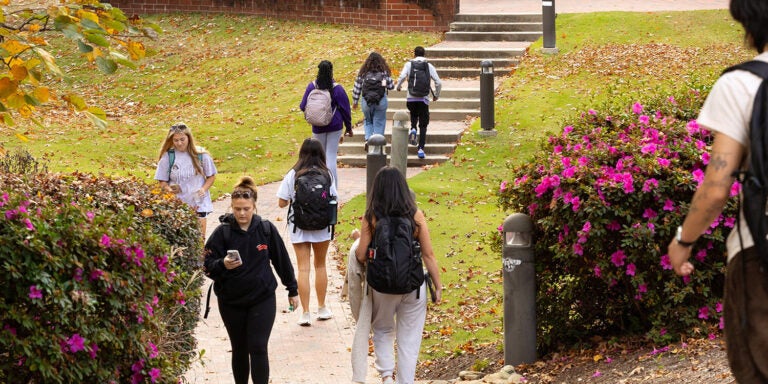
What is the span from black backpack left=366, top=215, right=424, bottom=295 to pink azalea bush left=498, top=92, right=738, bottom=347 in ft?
3.12

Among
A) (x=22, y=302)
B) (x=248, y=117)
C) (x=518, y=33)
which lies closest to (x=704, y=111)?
(x=22, y=302)

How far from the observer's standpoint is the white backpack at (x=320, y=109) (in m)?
15.1

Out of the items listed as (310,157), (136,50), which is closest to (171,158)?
(310,157)

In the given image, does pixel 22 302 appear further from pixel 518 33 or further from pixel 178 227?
pixel 518 33

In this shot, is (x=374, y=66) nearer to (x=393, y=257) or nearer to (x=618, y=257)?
(x=393, y=257)

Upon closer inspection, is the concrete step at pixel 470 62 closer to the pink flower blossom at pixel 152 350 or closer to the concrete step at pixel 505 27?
the concrete step at pixel 505 27

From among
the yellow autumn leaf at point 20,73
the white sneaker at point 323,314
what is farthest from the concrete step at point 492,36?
the yellow autumn leaf at point 20,73

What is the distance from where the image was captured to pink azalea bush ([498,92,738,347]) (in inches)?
284

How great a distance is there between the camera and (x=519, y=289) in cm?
791

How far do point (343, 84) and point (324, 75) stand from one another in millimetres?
7618

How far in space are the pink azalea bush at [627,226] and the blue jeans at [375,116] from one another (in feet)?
32.7

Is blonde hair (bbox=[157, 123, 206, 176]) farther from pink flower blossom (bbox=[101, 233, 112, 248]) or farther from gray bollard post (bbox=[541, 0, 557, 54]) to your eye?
gray bollard post (bbox=[541, 0, 557, 54])

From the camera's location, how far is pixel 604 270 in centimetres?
738

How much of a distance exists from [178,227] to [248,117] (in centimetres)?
1425
